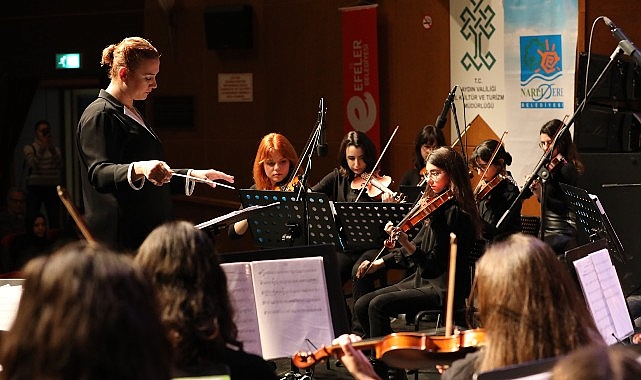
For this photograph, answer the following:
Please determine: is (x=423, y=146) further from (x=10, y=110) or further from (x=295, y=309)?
(x=10, y=110)

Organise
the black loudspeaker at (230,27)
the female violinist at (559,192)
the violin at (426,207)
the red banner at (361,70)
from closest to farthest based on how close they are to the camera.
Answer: the violin at (426,207)
the female violinist at (559,192)
the red banner at (361,70)
the black loudspeaker at (230,27)

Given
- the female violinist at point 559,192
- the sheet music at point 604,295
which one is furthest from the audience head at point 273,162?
the sheet music at point 604,295

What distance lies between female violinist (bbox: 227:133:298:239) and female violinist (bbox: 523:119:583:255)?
1552mm

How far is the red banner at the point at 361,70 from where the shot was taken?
8047 millimetres

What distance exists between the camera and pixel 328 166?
28.3 ft

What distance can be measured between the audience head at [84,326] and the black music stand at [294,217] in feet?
11.9

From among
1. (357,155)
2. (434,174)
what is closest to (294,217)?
(434,174)

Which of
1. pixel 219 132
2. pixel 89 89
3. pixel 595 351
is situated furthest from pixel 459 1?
pixel 595 351

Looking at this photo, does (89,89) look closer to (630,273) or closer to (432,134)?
(432,134)

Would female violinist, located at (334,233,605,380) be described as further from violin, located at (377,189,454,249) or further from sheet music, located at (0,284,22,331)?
violin, located at (377,189,454,249)

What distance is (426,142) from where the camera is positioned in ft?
22.1

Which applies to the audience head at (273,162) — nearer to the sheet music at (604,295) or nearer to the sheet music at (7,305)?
the sheet music at (604,295)

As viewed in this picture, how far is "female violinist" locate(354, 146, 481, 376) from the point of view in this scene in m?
4.79

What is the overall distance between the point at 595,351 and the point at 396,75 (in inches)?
265
